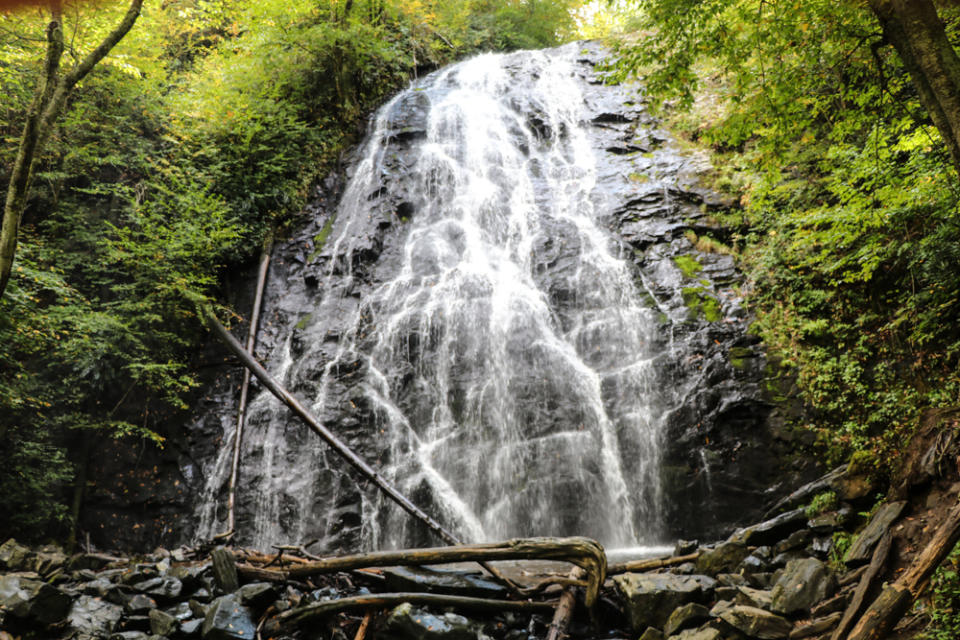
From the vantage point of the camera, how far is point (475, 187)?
1214cm

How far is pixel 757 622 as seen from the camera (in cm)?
384

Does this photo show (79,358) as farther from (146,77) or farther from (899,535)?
(899,535)

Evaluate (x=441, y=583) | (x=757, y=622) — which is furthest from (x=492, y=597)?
(x=757, y=622)

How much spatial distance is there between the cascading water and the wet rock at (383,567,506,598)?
7.46ft

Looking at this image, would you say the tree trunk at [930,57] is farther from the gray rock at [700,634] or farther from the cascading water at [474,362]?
the cascading water at [474,362]

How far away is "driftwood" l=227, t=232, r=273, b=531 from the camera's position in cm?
805

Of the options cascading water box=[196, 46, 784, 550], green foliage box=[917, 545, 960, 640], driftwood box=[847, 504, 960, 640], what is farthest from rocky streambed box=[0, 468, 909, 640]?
cascading water box=[196, 46, 784, 550]

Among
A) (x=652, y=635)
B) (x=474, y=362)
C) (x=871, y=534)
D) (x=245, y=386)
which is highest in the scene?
(x=474, y=362)

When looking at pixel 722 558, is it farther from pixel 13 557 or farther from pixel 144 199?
pixel 144 199

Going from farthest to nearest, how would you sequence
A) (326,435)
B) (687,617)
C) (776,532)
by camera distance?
(326,435), (776,532), (687,617)

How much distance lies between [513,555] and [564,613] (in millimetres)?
680

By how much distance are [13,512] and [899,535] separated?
35.0 ft

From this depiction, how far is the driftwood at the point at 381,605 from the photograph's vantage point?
4.75m

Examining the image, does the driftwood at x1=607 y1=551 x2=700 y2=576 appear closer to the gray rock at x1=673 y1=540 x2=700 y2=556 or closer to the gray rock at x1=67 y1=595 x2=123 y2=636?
the gray rock at x1=673 y1=540 x2=700 y2=556
